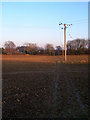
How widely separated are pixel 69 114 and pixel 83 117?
16.7 inches

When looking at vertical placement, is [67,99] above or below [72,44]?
below

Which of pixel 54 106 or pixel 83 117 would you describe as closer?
pixel 83 117

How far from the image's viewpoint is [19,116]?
3.83 meters

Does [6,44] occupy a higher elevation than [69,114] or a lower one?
higher

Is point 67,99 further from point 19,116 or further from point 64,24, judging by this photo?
point 64,24

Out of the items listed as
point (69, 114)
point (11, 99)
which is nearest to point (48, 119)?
point (69, 114)

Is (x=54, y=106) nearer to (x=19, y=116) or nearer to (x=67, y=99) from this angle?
(x=67, y=99)

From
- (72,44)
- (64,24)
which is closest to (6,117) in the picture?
(64,24)

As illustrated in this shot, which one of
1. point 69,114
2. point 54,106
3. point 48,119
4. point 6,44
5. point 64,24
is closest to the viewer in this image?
point 48,119

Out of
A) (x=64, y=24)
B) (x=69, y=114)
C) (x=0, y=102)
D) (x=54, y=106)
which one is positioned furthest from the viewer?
(x=64, y=24)

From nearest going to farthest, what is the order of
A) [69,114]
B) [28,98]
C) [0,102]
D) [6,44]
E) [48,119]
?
1. [48,119]
2. [69,114]
3. [0,102]
4. [28,98]
5. [6,44]

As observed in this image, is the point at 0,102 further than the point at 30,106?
Yes

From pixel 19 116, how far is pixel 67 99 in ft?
7.11

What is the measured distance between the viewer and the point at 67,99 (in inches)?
202
